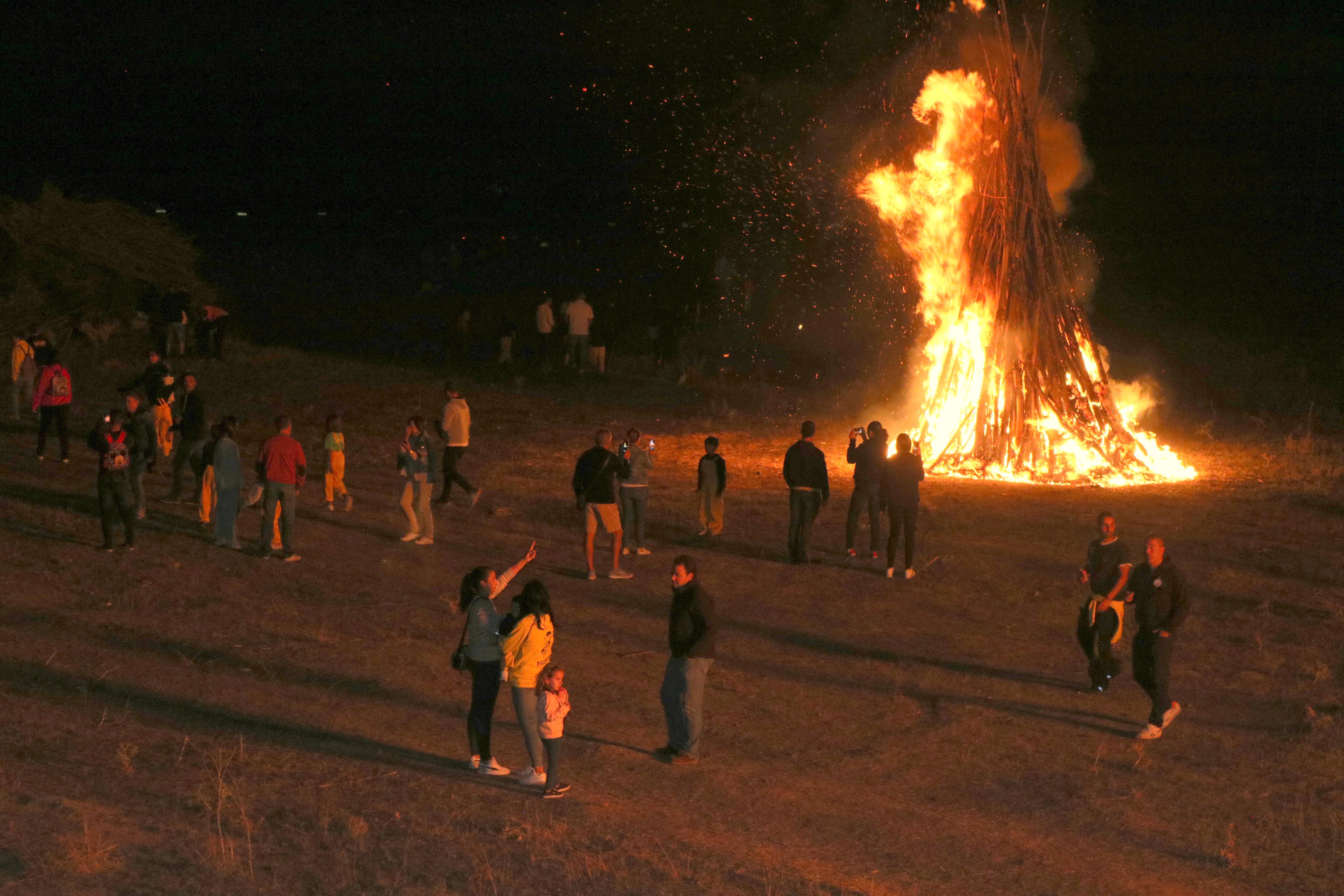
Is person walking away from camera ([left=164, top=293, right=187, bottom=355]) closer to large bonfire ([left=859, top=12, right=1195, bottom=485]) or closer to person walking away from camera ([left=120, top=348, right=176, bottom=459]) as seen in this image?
person walking away from camera ([left=120, top=348, right=176, bottom=459])

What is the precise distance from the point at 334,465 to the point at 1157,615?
31.6 ft

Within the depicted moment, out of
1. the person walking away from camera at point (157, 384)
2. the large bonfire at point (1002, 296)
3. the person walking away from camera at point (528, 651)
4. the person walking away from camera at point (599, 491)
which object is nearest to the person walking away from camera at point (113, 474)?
the person walking away from camera at point (157, 384)

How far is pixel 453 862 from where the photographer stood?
7.13 metres

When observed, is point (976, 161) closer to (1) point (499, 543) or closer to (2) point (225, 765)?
(1) point (499, 543)

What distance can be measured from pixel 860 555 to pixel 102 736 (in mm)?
8755

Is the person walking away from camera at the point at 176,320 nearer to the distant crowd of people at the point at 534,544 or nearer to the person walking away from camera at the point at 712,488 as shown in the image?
the distant crowd of people at the point at 534,544

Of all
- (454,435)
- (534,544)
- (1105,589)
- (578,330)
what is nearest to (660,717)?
(534,544)

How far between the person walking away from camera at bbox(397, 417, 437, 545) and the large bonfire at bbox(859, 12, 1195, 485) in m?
8.76

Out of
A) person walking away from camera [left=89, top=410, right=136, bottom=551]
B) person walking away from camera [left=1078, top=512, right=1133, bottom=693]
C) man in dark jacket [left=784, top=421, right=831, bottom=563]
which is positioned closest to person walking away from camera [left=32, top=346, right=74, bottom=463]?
person walking away from camera [left=89, top=410, right=136, bottom=551]

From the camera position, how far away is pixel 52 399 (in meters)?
17.1

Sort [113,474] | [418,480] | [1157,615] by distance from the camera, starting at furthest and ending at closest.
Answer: [418,480], [113,474], [1157,615]

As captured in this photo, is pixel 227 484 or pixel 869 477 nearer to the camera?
pixel 227 484

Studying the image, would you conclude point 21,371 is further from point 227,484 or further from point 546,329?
point 546,329

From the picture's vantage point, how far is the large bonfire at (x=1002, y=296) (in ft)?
63.1
